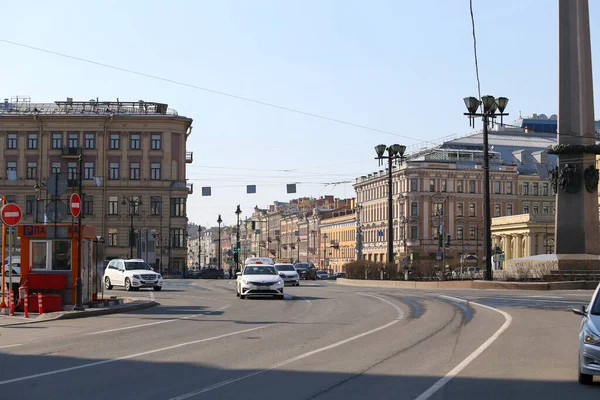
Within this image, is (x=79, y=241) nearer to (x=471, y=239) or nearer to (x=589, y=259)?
(x=589, y=259)

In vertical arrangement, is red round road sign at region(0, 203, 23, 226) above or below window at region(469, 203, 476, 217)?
below

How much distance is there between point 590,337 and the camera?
11062 millimetres

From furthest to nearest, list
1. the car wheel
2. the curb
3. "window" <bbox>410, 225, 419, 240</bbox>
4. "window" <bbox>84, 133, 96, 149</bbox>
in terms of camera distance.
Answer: "window" <bbox>410, 225, 419, 240</bbox> < "window" <bbox>84, 133, 96, 149</bbox> < the curb < the car wheel

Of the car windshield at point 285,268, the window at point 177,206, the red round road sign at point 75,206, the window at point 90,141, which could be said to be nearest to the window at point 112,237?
the window at point 177,206

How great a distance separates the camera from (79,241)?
1061 inches

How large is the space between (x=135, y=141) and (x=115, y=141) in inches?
82.9

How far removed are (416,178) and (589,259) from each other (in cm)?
7554

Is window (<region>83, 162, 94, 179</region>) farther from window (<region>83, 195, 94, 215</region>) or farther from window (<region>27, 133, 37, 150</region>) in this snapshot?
window (<region>27, 133, 37, 150</region>)

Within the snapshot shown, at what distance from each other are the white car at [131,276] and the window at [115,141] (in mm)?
45452

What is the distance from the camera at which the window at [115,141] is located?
9300 cm

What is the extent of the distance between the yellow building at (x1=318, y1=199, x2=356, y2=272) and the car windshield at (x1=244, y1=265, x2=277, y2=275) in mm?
97453

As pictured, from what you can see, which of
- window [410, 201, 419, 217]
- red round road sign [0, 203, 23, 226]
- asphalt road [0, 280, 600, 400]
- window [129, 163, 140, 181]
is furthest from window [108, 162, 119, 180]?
red round road sign [0, 203, 23, 226]

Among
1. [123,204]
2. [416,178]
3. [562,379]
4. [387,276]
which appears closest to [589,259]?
[387,276]

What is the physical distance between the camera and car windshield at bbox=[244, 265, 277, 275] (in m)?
37.0
